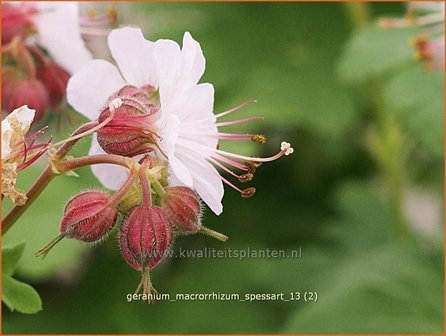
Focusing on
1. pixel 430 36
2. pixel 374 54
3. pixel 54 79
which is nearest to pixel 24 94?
pixel 54 79

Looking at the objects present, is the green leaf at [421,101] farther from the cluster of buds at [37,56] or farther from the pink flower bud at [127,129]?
the pink flower bud at [127,129]

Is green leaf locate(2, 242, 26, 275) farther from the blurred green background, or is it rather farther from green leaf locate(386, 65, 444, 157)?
green leaf locate(386, 65, 444, 157)

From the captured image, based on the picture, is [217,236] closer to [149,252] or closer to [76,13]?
[149,252]

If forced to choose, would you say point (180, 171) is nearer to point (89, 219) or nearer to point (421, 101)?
point (89, 219)

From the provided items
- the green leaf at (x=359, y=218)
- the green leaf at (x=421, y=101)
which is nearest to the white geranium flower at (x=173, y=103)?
the green leaf at (x=421, y=101)

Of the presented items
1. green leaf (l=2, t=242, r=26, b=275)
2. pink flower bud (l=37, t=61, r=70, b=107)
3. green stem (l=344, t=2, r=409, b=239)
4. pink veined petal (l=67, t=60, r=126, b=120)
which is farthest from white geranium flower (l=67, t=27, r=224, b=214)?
green stem (l=344, t=2, r=409, b=239)
